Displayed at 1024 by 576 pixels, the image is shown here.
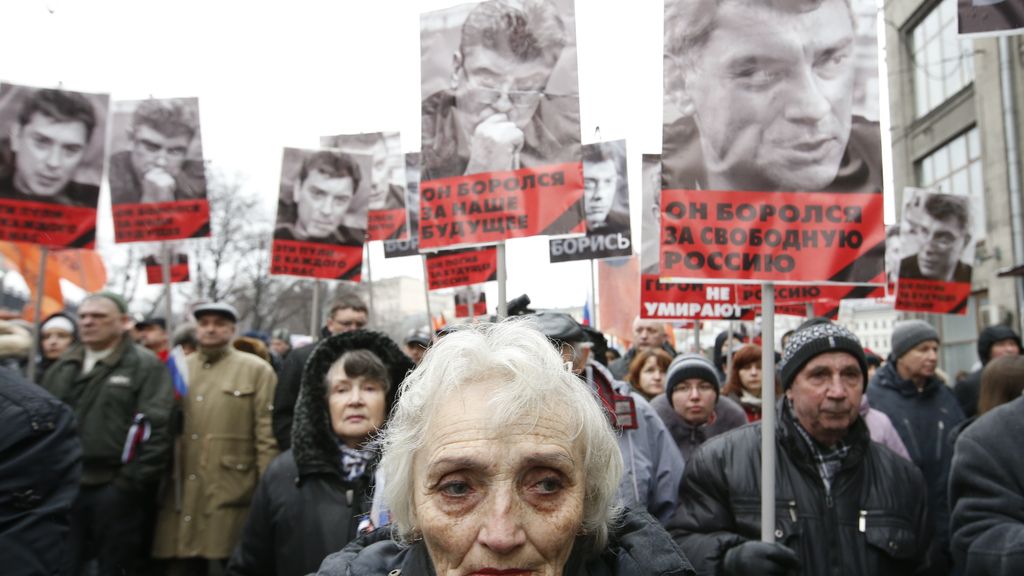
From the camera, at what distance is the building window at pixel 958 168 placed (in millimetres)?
21500

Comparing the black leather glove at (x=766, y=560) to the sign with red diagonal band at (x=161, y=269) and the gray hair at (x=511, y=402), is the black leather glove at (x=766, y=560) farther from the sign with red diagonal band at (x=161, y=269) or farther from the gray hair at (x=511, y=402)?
the sign with red diagonal band at (x=161, y=269)

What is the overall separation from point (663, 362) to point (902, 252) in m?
4.51

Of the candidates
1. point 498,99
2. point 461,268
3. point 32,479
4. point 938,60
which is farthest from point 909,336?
point 938,60

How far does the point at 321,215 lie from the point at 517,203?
360 centimetres

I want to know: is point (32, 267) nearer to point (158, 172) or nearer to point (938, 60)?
point (158, 172)

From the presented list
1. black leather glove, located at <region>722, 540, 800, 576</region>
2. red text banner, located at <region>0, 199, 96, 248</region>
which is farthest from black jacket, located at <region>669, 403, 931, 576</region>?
red text banner, located at <region>0, 199, 96, 248</region>

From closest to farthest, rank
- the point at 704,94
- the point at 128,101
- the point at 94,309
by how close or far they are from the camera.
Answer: the point at 704,94 → the point at 94,309 → the point at 128,101

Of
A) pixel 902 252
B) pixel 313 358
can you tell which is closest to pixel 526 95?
pixel 313 358

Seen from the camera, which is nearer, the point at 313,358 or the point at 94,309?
the point at 313,358

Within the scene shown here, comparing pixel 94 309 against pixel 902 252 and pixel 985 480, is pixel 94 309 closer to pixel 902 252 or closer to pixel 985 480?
pixel 985 480

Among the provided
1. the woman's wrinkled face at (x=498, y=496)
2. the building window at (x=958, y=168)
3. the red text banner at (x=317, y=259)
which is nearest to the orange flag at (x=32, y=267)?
the red text banner at (x=317, y=259)

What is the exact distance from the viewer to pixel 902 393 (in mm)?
6352

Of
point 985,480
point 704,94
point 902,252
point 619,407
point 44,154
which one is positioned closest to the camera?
point 985,480

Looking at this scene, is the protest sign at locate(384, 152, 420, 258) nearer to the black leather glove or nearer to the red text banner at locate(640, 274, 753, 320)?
the red text banner at locate(640, 274, 753, 320)
